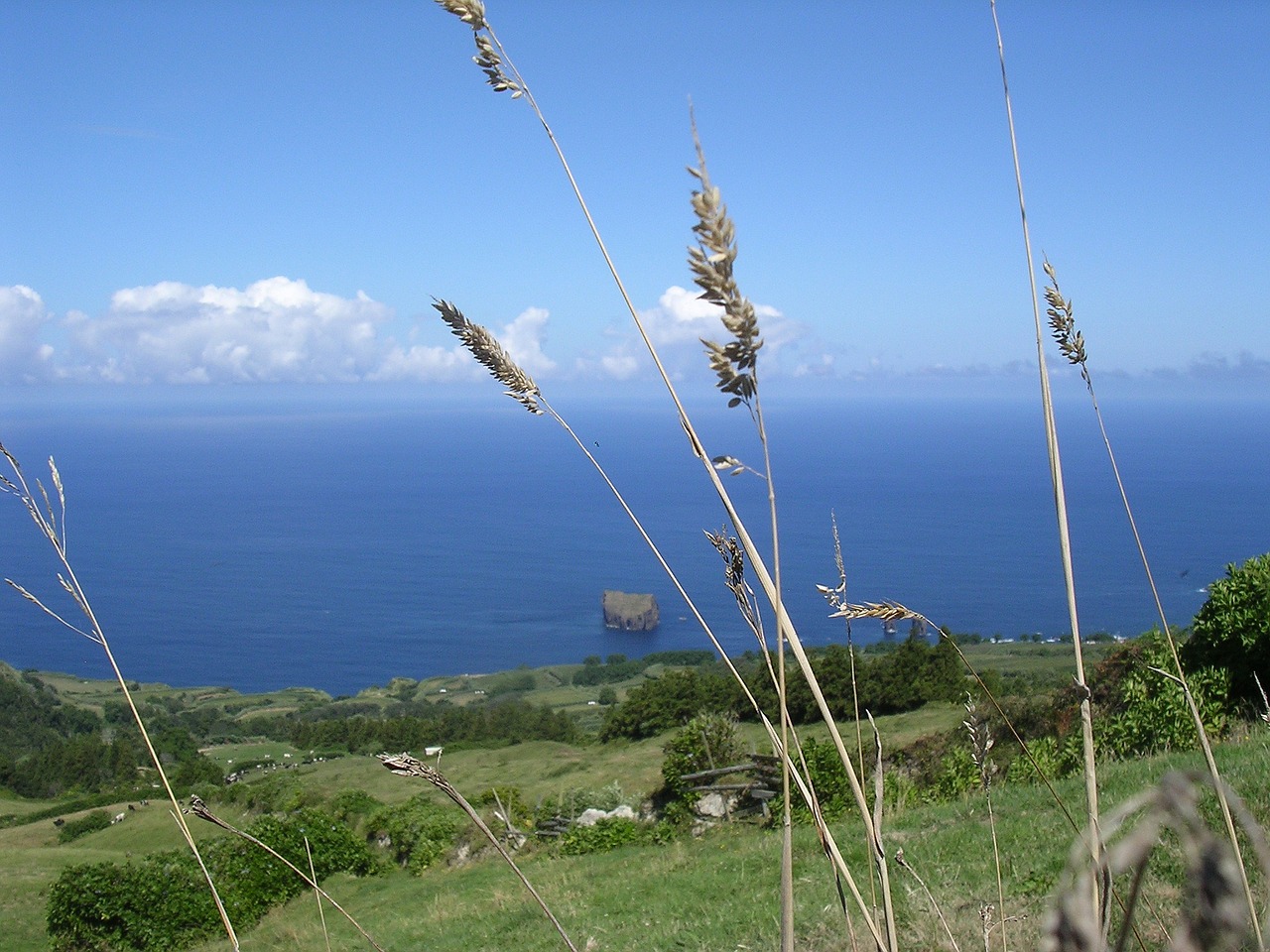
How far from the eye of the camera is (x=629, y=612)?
6600 cm

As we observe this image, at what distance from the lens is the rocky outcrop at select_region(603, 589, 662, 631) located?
2598 inches

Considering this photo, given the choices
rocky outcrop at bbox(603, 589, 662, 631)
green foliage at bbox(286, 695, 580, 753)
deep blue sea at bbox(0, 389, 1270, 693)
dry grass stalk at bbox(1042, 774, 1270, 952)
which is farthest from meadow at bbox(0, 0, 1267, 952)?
rocky outcrop at bbox(603, 589, 662, 631)

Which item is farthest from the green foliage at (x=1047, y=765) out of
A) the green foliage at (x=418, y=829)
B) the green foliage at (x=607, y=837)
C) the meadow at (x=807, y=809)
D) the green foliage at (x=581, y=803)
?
the green foliage at (x=418, y=829)

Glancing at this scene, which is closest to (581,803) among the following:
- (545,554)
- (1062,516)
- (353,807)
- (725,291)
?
(353,807)

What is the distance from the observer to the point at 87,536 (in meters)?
92.1

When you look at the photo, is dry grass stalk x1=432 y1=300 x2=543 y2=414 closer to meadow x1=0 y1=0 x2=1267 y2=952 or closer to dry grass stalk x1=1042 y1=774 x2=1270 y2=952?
meadow x1=0 y1=0 x2=1267 y2=952

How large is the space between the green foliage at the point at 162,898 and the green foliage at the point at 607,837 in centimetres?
323

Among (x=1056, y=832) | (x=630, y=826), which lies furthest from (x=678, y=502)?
(x=1056, y=832)

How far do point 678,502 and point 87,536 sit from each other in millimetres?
60205

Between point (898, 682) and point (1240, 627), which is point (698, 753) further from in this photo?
point (1240, 627)

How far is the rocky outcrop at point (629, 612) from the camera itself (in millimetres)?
66000

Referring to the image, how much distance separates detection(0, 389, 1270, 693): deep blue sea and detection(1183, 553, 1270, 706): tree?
22.3 meters

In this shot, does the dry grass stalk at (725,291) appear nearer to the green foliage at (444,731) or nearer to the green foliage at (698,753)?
the green foliage at (698,753)

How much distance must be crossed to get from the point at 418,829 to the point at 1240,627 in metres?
11.0
